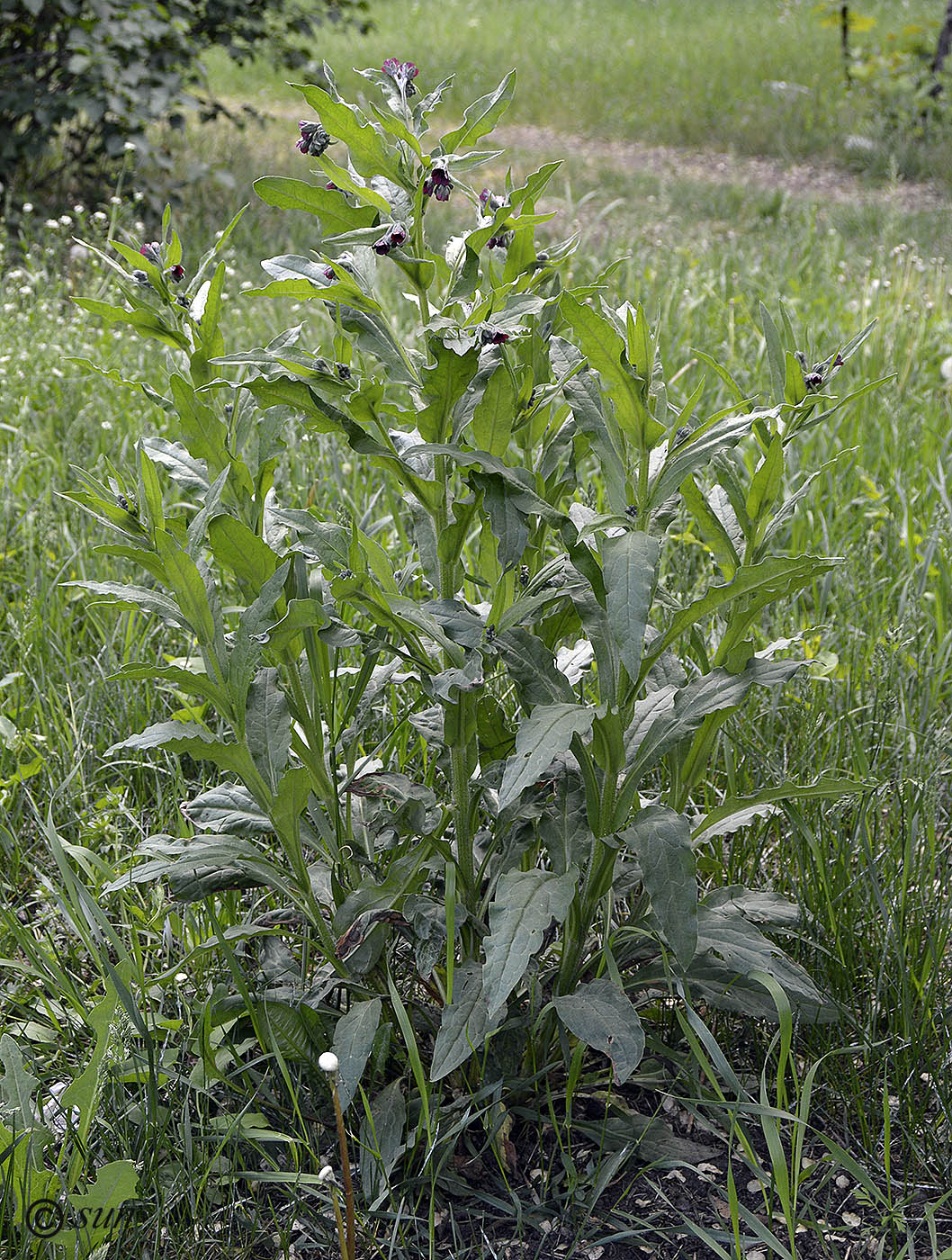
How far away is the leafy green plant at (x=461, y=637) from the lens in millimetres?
1350

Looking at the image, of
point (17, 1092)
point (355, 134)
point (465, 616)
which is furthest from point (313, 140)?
point (17, 1092)

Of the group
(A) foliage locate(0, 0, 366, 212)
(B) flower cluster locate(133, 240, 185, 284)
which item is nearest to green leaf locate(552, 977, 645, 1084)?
(B) flower cluster locate(133, 240, 185, 284)

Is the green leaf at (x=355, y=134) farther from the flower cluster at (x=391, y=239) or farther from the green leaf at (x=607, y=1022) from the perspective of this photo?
the green leaf at (x=607, y=1022)

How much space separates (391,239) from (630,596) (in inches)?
19.4

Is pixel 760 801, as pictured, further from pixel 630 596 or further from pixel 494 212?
pixel 494 212

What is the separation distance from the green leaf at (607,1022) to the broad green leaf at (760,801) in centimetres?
28

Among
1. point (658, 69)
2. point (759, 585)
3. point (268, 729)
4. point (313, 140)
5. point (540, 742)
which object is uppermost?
point (313, 140)

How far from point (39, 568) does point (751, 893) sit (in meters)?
1.87

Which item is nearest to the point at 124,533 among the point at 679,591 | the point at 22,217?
the point at 679,591

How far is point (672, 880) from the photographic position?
135cm

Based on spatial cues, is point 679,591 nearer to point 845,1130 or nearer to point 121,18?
point 845,1130

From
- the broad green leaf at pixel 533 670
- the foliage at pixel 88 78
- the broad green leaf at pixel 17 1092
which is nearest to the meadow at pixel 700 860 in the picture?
the broad green leaf at pixel 17 1092

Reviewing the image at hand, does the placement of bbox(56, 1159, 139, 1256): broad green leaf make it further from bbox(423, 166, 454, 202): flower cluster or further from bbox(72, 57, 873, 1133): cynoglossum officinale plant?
bbox(423, 166, 454, 202): flower cluster

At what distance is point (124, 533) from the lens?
4.87 ft
